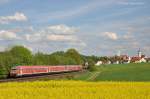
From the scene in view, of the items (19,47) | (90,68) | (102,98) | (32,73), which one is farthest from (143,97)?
(19,47)

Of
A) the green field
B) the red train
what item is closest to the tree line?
the red train

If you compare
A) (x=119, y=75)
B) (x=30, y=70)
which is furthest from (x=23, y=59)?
(x=30, y=70)

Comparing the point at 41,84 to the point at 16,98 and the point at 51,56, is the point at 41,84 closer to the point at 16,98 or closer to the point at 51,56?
the point at 16,98

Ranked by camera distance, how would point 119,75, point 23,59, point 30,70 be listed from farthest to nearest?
point 23,59 → point 119,75 → point 30,70

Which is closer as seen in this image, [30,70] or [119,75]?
[30,70]

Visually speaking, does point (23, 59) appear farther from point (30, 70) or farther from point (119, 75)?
point (30, 70)

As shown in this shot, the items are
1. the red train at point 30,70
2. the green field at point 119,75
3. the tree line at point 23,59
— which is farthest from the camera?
the tree line at point 23,59

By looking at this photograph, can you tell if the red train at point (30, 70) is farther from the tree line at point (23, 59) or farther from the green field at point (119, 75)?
the green field at point (119, 75)

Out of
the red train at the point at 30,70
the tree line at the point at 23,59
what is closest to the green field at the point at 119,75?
the red train at the point at 30,70

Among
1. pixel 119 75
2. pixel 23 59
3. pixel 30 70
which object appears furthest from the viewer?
pixel 23 59

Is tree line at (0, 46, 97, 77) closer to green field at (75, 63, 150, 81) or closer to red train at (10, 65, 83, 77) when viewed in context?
red train at (10, 65, 83, 77)

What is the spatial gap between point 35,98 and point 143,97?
5.10 meters

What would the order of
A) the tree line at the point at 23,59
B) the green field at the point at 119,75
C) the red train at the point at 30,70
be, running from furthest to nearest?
the tree line at the point at 23,59, the green field at the point at 119,75, the red train at the point at 30,70

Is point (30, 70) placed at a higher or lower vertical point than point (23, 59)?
lower
